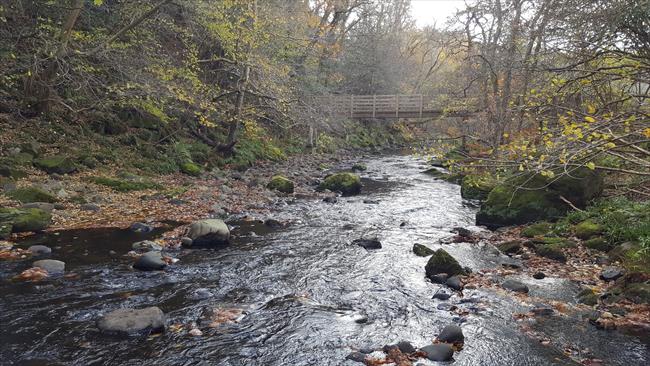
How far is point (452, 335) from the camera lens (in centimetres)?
538

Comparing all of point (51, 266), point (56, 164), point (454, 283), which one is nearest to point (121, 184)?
point (56, 164)

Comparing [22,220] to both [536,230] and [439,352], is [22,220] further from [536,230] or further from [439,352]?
[536,230]

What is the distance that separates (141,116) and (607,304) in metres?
15.8

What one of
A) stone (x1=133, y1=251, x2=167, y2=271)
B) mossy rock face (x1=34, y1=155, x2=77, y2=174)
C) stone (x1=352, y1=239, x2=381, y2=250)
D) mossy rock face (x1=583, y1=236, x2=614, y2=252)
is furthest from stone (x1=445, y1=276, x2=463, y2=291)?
mossy rock face (x1=34, y1=155, x2=77, y2=174)

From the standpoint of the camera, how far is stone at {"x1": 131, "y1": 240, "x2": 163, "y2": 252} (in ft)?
27.1

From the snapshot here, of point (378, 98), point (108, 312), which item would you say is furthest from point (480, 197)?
point (378, 98)

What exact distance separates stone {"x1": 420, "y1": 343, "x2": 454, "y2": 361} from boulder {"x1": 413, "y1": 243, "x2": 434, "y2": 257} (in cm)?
396

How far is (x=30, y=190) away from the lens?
32.7 ft

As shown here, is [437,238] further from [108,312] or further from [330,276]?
[108,312]

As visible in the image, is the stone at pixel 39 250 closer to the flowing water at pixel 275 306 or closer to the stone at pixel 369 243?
the flowing water at pixel 275 306

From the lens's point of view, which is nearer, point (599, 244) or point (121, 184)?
point (599, 244)

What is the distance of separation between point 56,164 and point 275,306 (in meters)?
9.03

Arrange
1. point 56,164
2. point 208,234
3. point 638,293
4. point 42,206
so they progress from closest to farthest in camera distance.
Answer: point 638,293, point 208,234, point 42,206, point 56,164

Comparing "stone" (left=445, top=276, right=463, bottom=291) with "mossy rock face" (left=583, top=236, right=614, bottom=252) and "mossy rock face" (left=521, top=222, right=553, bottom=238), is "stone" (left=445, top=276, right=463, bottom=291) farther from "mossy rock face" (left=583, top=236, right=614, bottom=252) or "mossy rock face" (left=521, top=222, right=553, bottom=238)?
"mossy rock face" (left=521, top=222, right=553, bottom=238)
